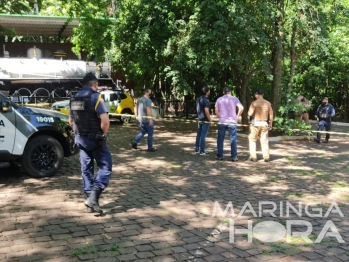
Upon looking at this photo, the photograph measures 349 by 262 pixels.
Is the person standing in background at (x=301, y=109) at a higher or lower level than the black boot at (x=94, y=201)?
higher

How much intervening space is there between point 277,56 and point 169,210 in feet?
29.9

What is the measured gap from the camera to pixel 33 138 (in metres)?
7.30

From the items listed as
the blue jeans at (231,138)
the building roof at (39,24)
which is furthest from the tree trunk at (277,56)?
the building roof at (39,24)

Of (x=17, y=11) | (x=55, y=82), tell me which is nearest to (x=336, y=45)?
(x=17, y=11)

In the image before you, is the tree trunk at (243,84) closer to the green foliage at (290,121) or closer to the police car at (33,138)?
the green foliage at (290,121)

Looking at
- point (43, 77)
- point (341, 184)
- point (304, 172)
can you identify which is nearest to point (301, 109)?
point (304, 172)

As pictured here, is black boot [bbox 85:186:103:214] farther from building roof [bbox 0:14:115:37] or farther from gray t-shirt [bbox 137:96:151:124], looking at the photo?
building roof [bbox 0:14:115:37]

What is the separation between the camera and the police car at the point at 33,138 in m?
6.94

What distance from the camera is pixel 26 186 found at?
271 inches

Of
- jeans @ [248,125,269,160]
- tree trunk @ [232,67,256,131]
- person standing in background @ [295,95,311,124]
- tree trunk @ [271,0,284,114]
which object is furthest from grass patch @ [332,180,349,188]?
tree trunk @ [232,67,256,131]

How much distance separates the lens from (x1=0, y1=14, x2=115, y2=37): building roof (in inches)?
881

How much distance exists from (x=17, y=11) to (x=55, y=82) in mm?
10784

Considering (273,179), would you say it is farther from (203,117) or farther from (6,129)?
(6,129)

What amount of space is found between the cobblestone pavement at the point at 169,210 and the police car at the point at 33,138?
0.32 meters
